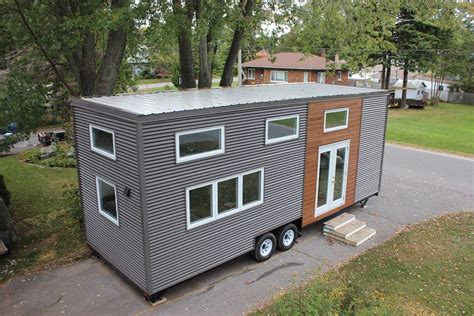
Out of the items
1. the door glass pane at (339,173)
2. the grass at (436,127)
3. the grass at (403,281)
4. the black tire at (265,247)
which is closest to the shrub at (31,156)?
the black tire at (265,247)

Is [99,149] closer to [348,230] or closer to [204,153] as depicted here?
[204,153]

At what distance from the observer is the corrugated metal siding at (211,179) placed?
6.34 meters

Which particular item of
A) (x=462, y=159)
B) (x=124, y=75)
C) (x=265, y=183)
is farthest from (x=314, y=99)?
(x=462, y=159)

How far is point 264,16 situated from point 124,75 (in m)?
5.61

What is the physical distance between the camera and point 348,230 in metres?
9.58

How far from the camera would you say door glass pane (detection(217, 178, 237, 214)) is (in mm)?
7332

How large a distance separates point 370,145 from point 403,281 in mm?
4421

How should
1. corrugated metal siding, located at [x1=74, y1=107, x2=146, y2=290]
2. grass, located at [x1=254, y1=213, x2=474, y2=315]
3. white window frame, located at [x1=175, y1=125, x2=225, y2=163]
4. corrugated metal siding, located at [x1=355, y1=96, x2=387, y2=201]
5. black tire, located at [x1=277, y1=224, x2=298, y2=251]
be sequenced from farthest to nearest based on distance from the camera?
1. corrugated metal siding, located at [x1=355, y1=96, x2=387, y2=201]
2. black tire, located at [x1=277, y1=224, x2=298, y2=251]
3. white window frame, located at [x1=175, y1=125, x2=225, y2=163]
4. corrugated metal siding, located at [x1=74, y1=107, x2=146, y2=290]
5. grass, located at [x1=254, y1=213, x2=474, y2=315]

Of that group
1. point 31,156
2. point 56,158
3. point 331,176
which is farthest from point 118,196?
point 31,156

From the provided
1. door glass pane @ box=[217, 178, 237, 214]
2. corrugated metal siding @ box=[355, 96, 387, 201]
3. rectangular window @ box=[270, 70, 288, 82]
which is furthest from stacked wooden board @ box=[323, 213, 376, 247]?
rectangular window @ box=[270, 70, 288, 82]

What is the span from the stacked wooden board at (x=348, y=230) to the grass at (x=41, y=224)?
19.7ft

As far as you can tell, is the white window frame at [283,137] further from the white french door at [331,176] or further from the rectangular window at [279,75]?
the rectangular window at [279,75]

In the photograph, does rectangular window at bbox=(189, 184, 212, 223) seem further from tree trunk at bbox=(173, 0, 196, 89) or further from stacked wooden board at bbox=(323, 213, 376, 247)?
tree trunk at bbox=(173, 0, 196, 89)

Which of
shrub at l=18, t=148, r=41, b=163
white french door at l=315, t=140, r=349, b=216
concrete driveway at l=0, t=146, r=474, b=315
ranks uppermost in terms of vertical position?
white french door at l=315, t=140, r=349, b=216
